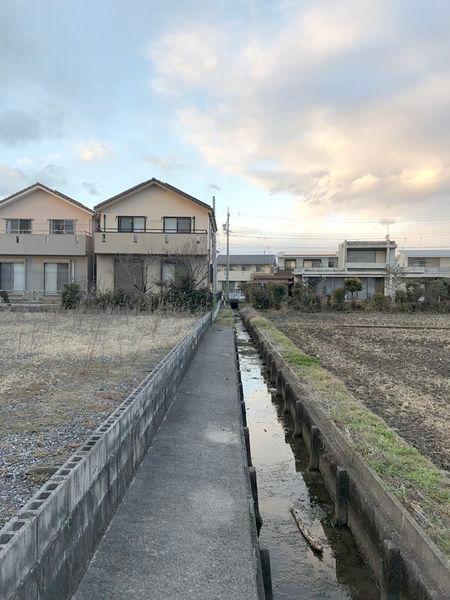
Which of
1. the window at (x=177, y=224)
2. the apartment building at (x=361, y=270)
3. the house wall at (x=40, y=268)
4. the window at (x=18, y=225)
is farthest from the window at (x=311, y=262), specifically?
the window at (x=18, y=225)

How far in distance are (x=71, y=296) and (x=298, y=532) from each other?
66.5ft

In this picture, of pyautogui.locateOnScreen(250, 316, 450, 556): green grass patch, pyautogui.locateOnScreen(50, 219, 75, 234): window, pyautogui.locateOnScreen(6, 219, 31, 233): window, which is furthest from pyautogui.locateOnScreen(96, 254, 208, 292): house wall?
pyautogui.locateOnScreen(250, 316, 450, 556): green grass patch

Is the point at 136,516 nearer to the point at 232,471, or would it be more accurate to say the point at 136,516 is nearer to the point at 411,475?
the point at 232,471

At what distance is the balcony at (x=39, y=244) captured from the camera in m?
26.6

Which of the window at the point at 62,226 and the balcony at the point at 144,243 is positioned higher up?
the window at the point at 62,226

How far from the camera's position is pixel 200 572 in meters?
3.21

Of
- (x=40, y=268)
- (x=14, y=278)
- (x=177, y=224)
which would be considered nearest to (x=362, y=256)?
(x=177, y=224)

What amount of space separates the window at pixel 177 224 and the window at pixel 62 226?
17.2ft

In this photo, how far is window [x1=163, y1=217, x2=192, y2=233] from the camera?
27.6 metres

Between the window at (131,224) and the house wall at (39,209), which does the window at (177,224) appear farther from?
the house wall at (39,209)

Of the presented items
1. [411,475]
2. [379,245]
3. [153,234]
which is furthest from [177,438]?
[379,245]

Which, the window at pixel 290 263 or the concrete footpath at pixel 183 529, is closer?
the concrete footpath at pixel 183 529

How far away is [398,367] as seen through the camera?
40.9 feet

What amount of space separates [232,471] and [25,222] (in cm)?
2626
